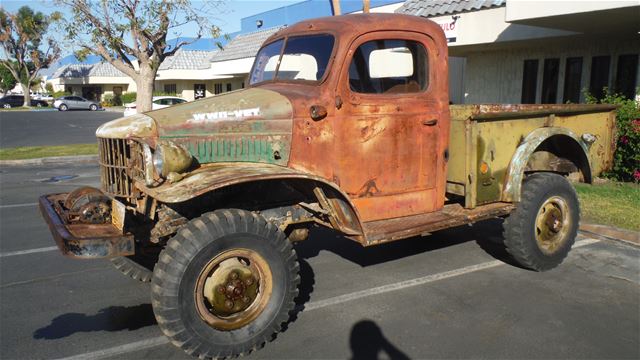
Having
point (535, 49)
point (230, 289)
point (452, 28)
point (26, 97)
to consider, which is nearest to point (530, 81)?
point (535, 49)

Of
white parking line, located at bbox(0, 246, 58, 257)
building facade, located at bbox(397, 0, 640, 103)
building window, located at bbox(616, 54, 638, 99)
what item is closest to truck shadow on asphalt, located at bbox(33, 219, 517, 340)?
white parking line, located at bbox(0, 246, 58, 257)

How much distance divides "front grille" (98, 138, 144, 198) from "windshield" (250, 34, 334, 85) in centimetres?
137

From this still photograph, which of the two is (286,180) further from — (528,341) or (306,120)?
(528,341)

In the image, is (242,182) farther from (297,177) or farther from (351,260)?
(351,260)

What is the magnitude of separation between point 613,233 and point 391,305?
3.36 meters

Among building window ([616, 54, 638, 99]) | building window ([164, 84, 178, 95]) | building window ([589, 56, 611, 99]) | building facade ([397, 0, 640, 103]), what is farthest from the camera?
building window ([164, 84, 178, 95])

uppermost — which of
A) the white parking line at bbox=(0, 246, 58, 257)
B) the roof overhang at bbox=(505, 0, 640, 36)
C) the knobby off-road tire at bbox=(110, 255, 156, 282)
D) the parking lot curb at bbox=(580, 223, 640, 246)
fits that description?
the roof overhang at bbox=(505, 0, 640, 36)

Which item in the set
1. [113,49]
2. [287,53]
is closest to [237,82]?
[113,49]

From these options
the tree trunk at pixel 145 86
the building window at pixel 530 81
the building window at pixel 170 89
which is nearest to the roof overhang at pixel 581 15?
the building window at pixel 530 81

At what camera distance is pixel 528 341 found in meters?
3.73

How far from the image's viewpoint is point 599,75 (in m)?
12.6

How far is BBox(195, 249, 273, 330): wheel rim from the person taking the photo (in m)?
3.46

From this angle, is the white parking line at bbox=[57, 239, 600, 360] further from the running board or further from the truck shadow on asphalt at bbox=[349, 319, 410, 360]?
the running board

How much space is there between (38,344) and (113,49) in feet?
36.7
